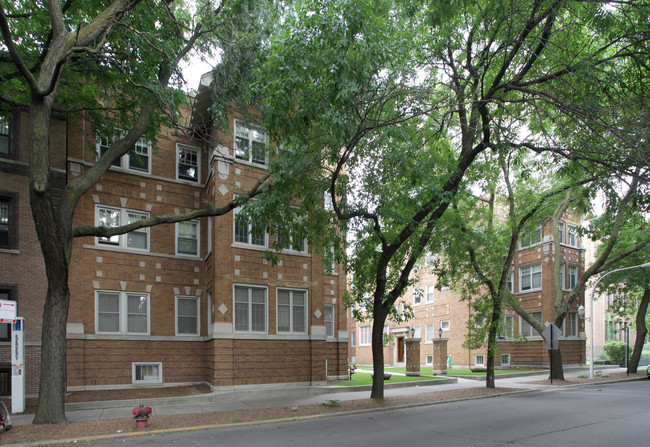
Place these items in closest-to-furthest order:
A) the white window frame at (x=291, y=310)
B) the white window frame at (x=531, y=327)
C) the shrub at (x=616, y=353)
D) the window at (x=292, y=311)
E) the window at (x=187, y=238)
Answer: the white window frame at (x=291, y=310), the window at (x=292, y=311), the window at (x=187, y=238), the white window frame at (x=531, y=327), the shrub at (x=616, y=353)

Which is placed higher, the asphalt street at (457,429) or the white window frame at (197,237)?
the white window frame at (197,237)

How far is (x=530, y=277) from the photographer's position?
32.8 meters

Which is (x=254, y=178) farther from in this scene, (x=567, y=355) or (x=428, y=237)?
(x=567, y=355)

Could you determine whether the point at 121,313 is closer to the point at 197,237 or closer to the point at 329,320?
the point at 197,237

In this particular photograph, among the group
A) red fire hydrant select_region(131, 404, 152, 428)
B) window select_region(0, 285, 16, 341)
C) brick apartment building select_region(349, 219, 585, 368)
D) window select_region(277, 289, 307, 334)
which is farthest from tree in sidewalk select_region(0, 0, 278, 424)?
brick apartment building select_region(349, 219, 585, 368)

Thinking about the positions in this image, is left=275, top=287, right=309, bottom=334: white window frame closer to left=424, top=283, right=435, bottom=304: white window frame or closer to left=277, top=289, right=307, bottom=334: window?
left=277, top=289, right=307, bottom=334: window

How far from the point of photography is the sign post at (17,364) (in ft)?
39.3

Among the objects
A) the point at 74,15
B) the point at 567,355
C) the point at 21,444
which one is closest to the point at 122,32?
the point at 74,15

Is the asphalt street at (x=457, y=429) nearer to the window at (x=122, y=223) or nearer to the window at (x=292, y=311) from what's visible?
the window at (x=292, y=311)

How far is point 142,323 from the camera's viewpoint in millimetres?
17891

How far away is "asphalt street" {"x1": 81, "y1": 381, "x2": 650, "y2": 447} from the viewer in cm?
936

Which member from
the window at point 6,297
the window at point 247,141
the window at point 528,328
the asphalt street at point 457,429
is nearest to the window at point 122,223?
the window at point 6,297

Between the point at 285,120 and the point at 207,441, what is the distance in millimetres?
7167

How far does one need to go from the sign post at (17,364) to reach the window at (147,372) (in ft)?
16.2
